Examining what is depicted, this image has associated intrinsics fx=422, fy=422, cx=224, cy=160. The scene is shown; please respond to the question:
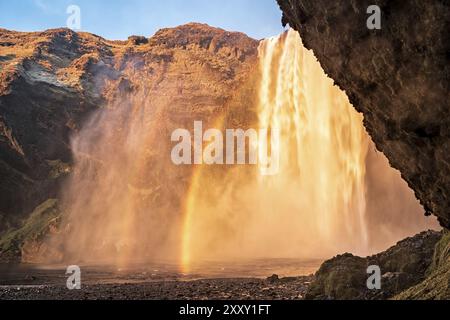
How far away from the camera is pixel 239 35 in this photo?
90375mm

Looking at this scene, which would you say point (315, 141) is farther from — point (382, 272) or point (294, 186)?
point (382, 272)

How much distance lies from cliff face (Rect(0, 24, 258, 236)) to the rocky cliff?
0.59 feet

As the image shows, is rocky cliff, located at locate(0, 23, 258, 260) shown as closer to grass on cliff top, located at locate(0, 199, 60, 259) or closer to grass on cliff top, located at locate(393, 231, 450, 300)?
grass on cliff top, located at locate(0, 199, 60, 259)

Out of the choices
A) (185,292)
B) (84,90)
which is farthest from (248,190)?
(185,292)

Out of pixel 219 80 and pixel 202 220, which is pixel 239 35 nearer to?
pixel 219 80

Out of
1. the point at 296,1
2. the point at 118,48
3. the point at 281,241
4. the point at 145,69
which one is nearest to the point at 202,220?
the point at 281,241

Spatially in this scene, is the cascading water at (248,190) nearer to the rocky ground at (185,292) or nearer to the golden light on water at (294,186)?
the golden light on water at (294,186)

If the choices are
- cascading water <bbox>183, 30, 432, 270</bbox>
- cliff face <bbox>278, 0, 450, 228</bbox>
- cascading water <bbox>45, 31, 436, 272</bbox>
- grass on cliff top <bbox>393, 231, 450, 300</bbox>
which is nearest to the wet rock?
grass on cliff top <bbox>393, 231, 450, 300</bbox>

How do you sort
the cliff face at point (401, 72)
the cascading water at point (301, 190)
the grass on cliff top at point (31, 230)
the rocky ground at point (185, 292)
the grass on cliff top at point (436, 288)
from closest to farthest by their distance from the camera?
1. the cliff face at point (401, 72)
2. the grass on cliff top at point (436, 288)
3. the rocky ground at point (185, 292)
4. the cascading water at point (301, 190)
5. the grass on cliff top at point (31, 230)

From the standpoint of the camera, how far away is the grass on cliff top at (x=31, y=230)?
68.0m

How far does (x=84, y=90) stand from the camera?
88.1 m

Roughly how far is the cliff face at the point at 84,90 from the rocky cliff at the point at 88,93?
180mm

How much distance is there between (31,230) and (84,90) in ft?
102

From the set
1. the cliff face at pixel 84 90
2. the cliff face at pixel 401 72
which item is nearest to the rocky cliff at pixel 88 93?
the cliff face at pixel 84 90
